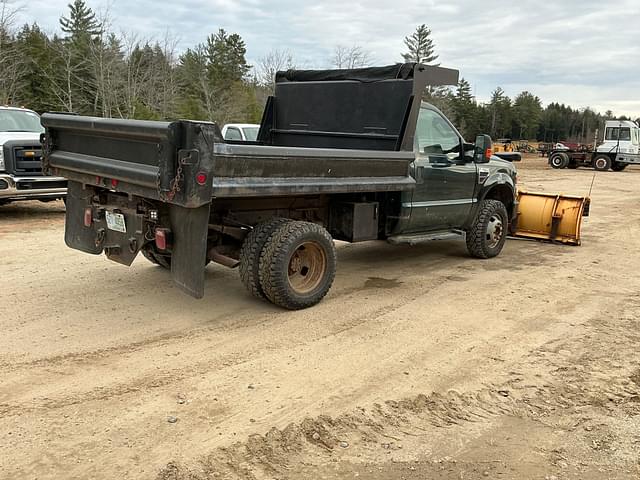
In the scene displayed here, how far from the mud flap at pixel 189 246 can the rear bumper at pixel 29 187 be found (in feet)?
21.4

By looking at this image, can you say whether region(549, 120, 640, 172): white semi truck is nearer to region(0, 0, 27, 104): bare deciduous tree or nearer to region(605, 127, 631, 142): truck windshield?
region(605, 127, 631, 142): truck windshield

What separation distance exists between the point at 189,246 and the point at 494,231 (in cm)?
487

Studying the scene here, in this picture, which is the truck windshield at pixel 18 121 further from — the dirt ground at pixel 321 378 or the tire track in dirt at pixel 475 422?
the tire track in dirt at pixel 475 422

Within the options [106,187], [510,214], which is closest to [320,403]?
[106,187]

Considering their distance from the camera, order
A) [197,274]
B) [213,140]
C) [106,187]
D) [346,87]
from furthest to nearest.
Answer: [346,87] < [106,187] < [197,274] < [213,140]

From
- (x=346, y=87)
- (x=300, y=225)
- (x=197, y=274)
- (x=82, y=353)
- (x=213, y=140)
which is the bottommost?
(x=82, y=353)

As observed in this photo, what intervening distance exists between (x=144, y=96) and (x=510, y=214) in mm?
31122

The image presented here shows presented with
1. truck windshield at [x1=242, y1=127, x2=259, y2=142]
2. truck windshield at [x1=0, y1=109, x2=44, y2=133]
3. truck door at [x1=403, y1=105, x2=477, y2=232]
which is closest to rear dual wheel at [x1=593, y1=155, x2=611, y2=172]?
truck windshield at [x1=242, y1=127, x2=259, y2=142]

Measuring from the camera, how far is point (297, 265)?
5.89 metres

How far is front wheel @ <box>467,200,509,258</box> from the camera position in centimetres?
817

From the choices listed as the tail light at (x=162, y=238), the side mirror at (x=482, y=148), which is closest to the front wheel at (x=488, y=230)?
the side mirror at (x=482, y=148)

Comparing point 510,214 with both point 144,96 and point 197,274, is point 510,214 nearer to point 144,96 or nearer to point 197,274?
point 197,274

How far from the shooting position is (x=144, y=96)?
3600 centimetres

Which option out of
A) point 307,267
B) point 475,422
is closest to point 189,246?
point 307,267
